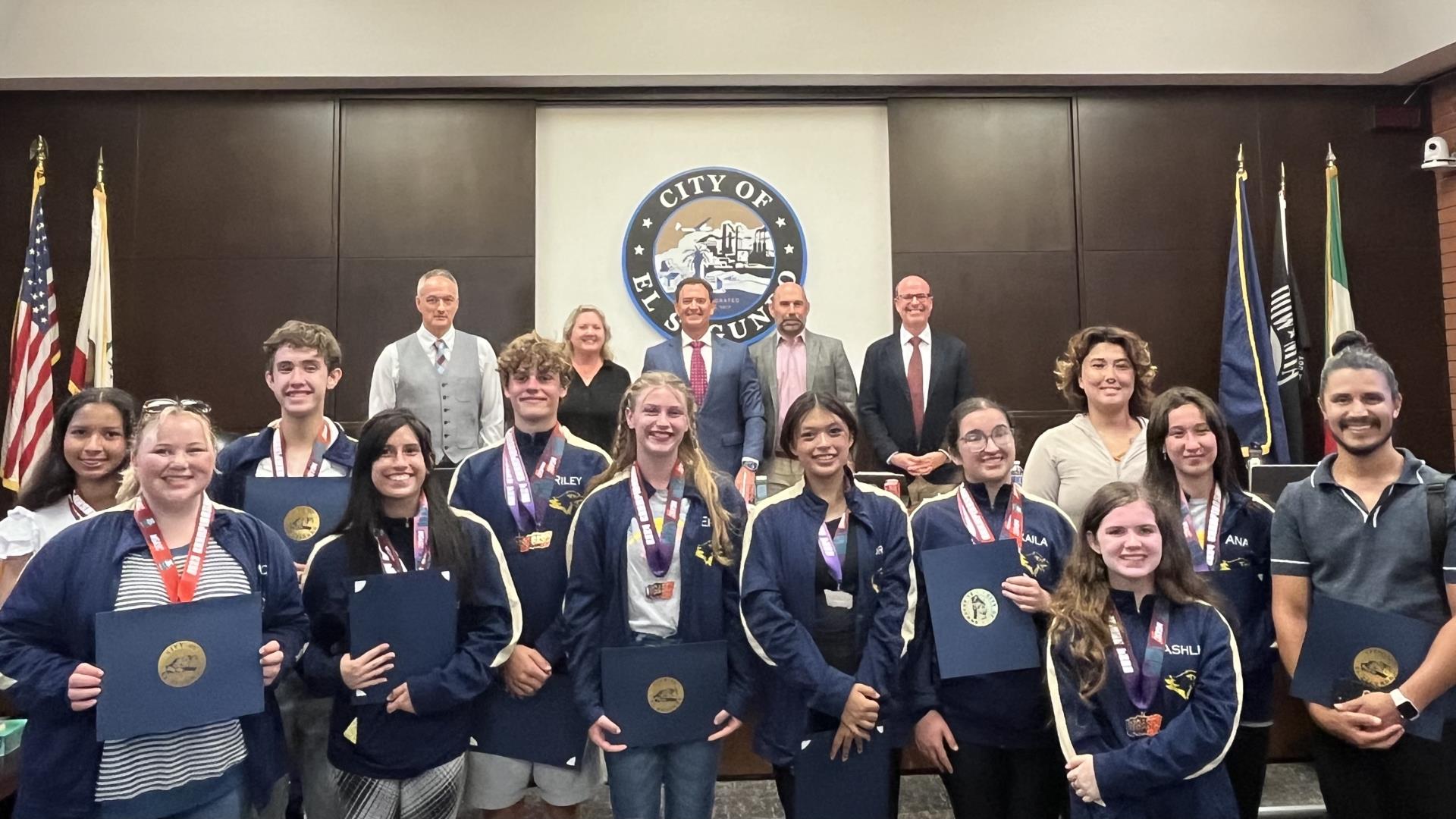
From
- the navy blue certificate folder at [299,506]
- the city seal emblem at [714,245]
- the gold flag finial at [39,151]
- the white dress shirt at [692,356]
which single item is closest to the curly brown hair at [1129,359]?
the white dress shirt at [692,356]

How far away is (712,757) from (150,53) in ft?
19.5

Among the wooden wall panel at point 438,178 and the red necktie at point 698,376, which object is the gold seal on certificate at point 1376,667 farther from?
the wooden wall panel at point 438,178

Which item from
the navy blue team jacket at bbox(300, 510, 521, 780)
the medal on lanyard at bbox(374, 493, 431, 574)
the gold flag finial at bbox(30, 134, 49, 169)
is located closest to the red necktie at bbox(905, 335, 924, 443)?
the navy blue team jacket at bbox(300, 510, 521, 780)

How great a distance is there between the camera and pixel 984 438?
2660 millimetres

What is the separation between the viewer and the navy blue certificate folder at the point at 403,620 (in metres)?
2.35

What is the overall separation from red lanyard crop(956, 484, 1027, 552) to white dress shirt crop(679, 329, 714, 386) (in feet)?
6.63

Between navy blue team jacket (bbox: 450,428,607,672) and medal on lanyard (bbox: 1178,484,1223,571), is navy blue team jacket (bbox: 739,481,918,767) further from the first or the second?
medal on lanyard (bbox: 1178,484,1223,571)

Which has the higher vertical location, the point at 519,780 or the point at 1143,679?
the point at 1143,679

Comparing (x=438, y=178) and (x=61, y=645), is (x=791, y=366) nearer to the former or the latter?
(x=438, y=178)

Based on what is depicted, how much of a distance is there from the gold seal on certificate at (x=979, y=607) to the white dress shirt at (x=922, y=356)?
226 cm

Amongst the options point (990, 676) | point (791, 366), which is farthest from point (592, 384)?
point (990, 676)

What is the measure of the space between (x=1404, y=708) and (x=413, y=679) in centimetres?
252

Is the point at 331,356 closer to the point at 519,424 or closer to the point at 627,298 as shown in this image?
the point at 519,424

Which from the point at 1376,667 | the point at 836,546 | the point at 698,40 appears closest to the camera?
the point at 1376,667
